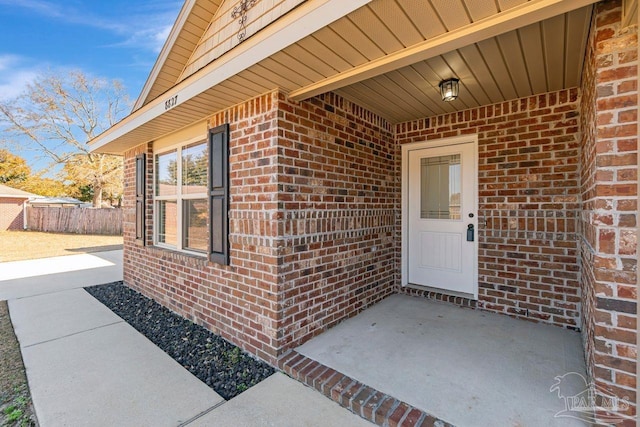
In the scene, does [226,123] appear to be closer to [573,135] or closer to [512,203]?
[512,203]

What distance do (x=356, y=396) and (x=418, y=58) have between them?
7.69 feet

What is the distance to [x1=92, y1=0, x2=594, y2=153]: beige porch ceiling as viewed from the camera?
160 cm

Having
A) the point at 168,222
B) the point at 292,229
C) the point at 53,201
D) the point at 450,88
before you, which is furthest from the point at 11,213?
the point at 450,88

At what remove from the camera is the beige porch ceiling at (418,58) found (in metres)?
1.60

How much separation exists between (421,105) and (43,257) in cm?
1052

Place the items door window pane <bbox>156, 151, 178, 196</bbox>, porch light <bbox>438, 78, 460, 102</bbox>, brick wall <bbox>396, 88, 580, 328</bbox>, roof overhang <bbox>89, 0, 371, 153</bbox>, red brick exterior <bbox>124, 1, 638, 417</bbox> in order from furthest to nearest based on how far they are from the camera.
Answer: door window pane <bbox>156, 151, 178, 196</bbox> < brick wall <bbox>396, 88, 580, 328</bbox> < porch light <bbox>438, 78, 460, 102</bbox> < red brick exterior <bbox>124, 1, 638, 417</bbox> < roof overhang <bbox>89, 0, 371, 153</bbox>

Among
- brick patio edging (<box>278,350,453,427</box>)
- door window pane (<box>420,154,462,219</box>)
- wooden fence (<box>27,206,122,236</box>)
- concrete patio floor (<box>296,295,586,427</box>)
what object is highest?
door window pane (<box>420,154,462,219</box>)

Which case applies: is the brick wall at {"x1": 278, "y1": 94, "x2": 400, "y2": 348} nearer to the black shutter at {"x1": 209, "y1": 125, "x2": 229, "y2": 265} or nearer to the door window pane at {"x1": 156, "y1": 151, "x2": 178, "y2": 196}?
the black shutter at {"x1": 209, "y1": 125, "x2": 229, "y2": 265}

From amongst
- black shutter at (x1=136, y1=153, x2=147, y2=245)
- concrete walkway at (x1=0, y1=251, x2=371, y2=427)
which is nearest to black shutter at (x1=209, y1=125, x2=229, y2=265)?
concrete walkway at (x1=0, y1=251, x2=371, y2=427)

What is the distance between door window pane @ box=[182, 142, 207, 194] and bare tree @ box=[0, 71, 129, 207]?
16.2 metres

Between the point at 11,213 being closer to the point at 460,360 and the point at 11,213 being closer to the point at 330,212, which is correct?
the point at 330,212

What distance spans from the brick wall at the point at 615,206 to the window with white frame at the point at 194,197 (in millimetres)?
2900

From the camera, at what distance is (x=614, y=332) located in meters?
1.58

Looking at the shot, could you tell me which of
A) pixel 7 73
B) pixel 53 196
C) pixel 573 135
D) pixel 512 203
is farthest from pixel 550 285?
pixel 53 196
